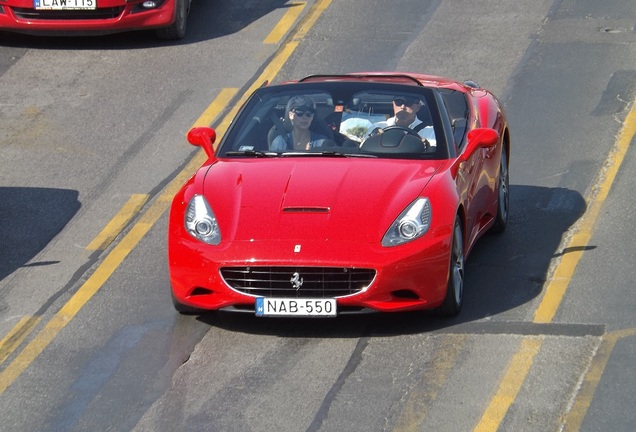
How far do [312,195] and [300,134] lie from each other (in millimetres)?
1081

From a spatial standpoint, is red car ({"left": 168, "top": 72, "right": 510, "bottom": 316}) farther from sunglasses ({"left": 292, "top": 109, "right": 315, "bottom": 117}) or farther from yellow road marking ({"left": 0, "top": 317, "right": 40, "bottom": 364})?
yellow road marking ({"left": 0, "top": 317, "right": 40, "bottom": 364})

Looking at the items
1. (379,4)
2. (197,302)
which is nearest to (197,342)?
(197,302)

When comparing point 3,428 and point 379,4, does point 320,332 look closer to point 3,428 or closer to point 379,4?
point 3,428

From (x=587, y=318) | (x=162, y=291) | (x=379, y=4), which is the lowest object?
(x=379, y=4)

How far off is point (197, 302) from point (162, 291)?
1012mm

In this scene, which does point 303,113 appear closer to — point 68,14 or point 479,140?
point 479,140

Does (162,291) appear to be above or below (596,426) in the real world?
below

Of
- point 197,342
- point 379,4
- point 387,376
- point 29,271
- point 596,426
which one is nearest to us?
point 596,426

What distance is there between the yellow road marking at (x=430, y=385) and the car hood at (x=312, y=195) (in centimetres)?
79

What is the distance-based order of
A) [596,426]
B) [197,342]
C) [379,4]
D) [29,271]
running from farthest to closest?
[379,4]
[29,271]
[197,342]
[596,426]

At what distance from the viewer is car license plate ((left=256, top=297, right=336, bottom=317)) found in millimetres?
8641

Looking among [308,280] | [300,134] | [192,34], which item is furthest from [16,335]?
[192,34]

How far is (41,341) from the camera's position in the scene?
911cm

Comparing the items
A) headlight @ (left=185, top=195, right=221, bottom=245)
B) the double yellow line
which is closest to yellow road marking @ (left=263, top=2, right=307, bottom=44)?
the double yellow line
